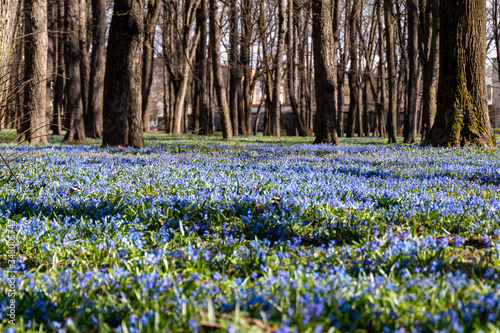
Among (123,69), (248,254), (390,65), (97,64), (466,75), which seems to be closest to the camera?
(248,254)

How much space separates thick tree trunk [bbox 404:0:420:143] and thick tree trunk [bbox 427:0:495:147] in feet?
15.0

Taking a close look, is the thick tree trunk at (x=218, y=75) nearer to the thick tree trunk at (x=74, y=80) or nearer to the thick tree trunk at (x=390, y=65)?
the thick tree trunk at (x=74, y=80)

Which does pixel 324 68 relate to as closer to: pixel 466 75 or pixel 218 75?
pixel 466 75

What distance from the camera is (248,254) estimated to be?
8.46ft

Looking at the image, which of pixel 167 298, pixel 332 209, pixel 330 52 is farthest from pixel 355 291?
pixel 330 52

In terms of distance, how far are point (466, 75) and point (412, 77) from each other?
5573 mm

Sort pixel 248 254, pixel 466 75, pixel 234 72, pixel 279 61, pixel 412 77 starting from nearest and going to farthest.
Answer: pixel 248 254 < pixel 466 75 < pixel 412 77 < pixel 279 61 < pixel 234 72

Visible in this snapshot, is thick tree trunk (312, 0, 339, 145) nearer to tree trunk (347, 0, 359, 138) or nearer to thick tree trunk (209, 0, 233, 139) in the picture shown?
thick tree trunk (209, 0, 233, 139)

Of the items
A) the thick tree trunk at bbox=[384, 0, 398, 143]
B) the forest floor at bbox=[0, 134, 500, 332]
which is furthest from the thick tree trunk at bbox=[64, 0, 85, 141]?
the thick tree trunk at bbox=[384, 0, 398, 143]

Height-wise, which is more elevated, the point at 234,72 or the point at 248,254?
the point at 234,72

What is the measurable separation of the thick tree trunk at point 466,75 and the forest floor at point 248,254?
18.8ft

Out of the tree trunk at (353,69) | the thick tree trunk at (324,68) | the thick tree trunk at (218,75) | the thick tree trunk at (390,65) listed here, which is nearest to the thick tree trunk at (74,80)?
the thick tree trunk at (218,75)

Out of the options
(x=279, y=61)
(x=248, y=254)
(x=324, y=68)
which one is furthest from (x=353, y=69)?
(x=248, y=254)

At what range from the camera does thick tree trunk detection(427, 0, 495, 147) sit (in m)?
10.3
